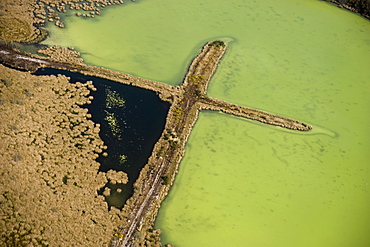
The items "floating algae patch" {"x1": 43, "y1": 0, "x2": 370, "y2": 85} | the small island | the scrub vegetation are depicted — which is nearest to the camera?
the scrub vegetation

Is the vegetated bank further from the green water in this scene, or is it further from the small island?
the small island

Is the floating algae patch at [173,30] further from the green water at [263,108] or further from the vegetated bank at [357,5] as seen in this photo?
the vegetated bank at [357,5]

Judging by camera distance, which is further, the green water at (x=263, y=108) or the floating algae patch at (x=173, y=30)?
the floating algae patch at (x=173, y=30)

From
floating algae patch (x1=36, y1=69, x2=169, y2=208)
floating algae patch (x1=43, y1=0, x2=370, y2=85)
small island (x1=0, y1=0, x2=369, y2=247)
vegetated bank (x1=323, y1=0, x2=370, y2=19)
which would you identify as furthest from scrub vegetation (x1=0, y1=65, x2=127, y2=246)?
vegetated bank (x1=323, y1=0, x2=370, y2=19)

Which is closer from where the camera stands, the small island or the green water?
the small island

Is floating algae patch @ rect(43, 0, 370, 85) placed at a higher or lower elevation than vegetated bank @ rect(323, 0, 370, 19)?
lower

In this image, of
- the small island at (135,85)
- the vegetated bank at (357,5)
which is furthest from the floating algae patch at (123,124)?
the vegetated bank at (357,5)

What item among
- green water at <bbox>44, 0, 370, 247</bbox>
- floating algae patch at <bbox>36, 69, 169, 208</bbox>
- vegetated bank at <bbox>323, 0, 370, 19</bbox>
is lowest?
floating algae patch at <bbox>36, 69, 169, 208</bbox>
